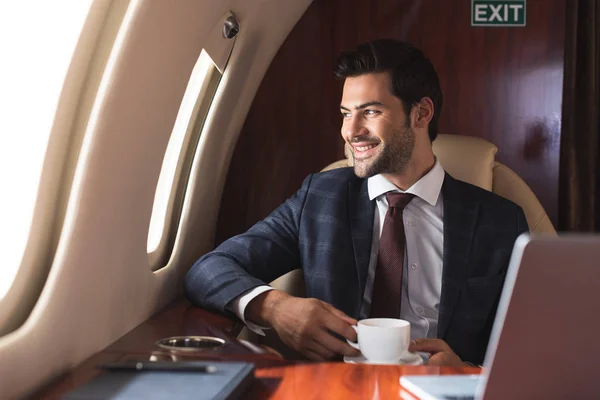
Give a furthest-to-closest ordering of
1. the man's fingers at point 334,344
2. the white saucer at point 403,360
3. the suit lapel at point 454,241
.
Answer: the suit lapel at point 454,241 → the man's fingers at point 334,344 → the white saucer at point 403,360

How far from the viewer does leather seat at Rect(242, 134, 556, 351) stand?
241 cm

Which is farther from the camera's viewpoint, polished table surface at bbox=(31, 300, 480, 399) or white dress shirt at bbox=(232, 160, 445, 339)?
white dress shirt at bbox=(232, 160, 445, 339)

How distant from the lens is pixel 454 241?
7.24ft

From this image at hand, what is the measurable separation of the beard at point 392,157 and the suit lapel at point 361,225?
0.06 m

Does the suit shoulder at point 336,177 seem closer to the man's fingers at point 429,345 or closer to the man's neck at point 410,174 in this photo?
the man's neck at point 410,174

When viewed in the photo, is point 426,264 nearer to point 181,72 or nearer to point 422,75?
point 422,75

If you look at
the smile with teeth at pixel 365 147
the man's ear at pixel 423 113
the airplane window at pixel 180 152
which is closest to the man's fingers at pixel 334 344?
the smile with teeth at pixel 365 147

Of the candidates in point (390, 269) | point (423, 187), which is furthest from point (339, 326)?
point (423, 187)

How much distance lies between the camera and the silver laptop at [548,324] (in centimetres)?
94

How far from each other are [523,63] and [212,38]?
1.32 meters

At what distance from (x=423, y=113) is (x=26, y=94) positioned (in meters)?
1.38

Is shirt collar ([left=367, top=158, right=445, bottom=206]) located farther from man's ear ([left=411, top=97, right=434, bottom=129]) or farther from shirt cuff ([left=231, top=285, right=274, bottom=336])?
shirt cuff ([left=231, top=285, right=274, bottom=336])

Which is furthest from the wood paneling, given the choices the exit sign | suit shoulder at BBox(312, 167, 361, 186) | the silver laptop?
the silver laptop

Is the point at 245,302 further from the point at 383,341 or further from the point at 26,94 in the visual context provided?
the point at 26,94
